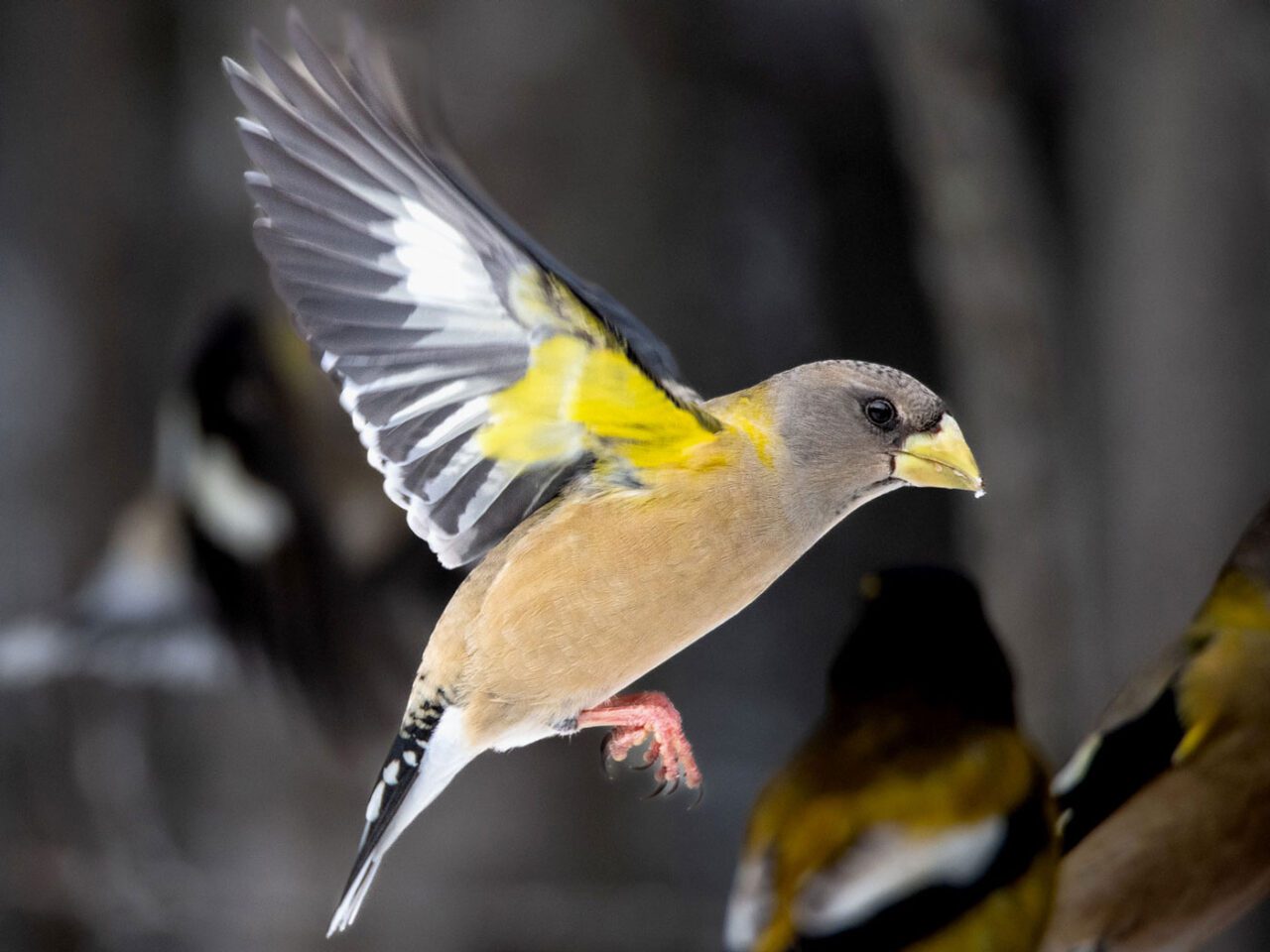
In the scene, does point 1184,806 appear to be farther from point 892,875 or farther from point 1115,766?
point 892,875

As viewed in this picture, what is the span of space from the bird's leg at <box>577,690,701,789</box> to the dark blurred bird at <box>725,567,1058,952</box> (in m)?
0.04

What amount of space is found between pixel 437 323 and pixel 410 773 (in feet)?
0.58

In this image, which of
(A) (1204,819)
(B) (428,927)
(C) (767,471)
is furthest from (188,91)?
(A) (1204,819)

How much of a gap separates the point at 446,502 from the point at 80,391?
862mm

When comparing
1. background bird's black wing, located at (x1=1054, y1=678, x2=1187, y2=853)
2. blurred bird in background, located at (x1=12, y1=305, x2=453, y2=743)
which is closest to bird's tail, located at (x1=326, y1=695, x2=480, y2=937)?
background bird's black wing, located at (x1=1054, y1=678, x2=1187, y2=853)

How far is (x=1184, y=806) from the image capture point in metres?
0.55

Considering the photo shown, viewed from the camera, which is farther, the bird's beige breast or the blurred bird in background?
the blurred bird in background

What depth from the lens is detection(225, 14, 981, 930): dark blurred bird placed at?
47cm

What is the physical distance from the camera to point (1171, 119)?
97 cm

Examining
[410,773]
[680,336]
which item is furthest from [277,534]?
[410,773]

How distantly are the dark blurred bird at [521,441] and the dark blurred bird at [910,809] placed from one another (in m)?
0.08

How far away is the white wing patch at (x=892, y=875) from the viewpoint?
0.51 metres

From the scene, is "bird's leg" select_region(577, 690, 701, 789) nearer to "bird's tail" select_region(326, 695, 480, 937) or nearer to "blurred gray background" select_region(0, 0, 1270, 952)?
"bird's tail" select_region(326, 695, 480, 937)

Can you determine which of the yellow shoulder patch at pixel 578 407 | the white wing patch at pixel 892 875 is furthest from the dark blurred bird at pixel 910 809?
the yellow shoulder patch at pixel 578 407
